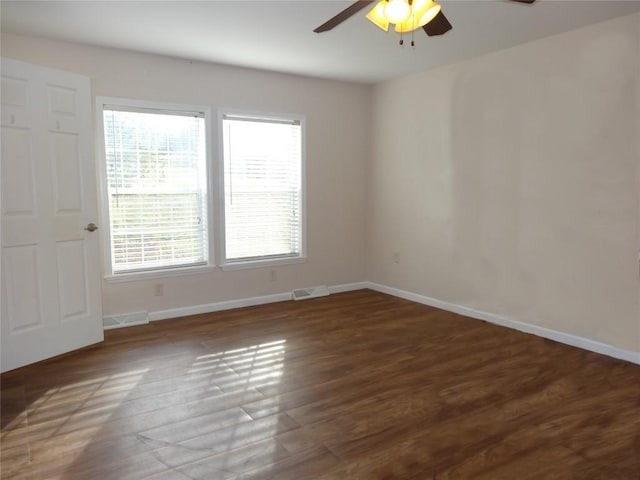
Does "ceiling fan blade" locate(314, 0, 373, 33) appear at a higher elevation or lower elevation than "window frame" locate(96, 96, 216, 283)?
higher

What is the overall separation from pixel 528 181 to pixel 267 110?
105 inches

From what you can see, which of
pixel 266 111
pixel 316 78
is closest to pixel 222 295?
pixel 266 111

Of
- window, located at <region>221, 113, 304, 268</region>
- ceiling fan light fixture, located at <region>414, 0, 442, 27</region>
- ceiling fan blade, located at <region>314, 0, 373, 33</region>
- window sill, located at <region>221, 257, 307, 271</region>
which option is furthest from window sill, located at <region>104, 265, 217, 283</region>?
ceiling fan light fixture, located at <region>414, 0, 442, 27</region>

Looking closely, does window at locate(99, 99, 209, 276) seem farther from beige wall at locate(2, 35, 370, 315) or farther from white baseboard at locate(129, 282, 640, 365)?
white baseboard at locate(129, 282, 640, 365)

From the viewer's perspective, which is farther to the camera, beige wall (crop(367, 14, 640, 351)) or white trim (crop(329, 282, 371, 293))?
white trim (crop(329, 282, 371, 293))

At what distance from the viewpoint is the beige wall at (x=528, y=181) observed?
11.0 feet

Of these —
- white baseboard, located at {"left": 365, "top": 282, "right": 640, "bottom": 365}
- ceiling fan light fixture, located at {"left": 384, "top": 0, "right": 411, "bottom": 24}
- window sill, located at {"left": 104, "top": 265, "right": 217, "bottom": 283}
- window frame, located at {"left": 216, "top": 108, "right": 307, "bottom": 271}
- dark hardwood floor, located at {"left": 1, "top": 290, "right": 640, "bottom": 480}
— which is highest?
ceiling fan light fixture, located at {"left": 384, "top": 0, "right": 411, "bottom": 24}

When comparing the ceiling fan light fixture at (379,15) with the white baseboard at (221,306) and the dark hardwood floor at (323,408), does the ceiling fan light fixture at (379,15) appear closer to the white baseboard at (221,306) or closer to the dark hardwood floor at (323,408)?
the dark hardwood floor at (323,408)

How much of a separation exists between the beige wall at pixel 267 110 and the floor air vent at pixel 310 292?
0.06 metres

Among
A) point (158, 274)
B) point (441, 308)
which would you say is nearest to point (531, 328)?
point (441, 308)

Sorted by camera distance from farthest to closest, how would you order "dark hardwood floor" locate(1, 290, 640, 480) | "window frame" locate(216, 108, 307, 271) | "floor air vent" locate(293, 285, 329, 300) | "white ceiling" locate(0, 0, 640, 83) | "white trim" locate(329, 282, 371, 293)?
"white trim" locate(329, 282, 371, 293) → "floor air vent" locate(293, 285, 329, 300) → "window frame" locate(216, 108, 307, 271) → "white ceiling" locate(0, 0, 640, 83) → "dark hardwood floor" locate(1, 290, 640, 480)

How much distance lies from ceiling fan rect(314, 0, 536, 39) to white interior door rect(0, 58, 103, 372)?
2.20 m

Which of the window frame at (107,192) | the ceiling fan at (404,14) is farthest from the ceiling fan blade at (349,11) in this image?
the window frame at (107,192)

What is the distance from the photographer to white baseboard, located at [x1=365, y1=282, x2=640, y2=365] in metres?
3.41
